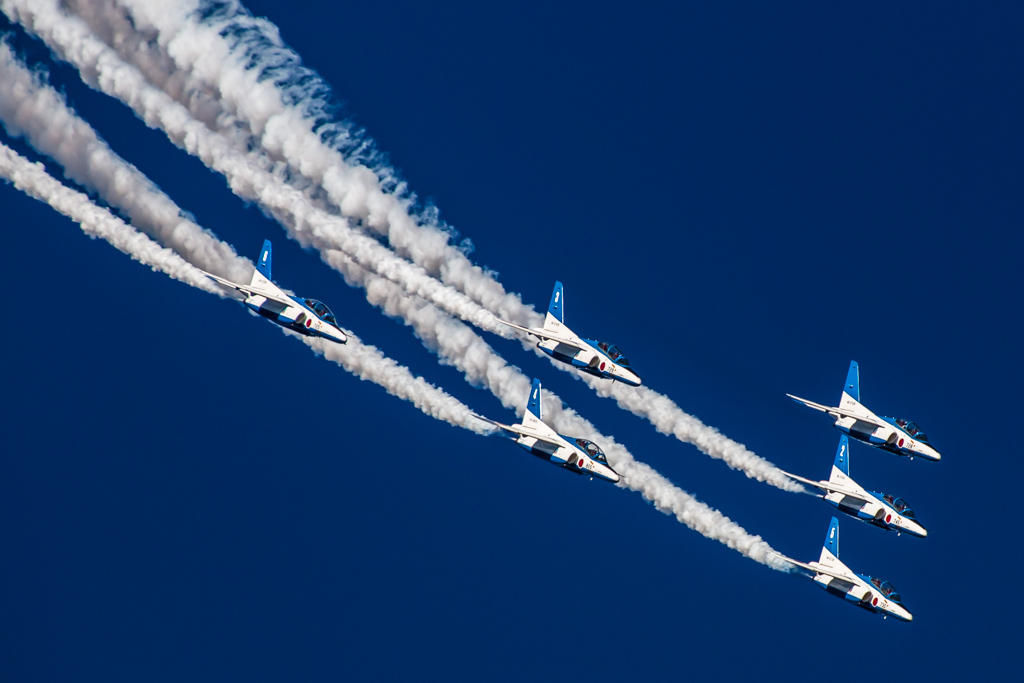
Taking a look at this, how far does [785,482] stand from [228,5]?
34.9 metres

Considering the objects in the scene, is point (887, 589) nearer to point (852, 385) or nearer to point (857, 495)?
point (857, 495)

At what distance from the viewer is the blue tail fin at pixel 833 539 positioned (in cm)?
6981

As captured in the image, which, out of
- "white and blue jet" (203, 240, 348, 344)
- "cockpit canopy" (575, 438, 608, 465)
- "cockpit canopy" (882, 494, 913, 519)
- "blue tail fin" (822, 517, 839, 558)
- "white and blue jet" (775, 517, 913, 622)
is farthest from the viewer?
"cockpit canopy" (882, 494, 913, 519)

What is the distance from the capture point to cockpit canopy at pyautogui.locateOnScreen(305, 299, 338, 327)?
199 ft

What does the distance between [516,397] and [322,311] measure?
417 inches

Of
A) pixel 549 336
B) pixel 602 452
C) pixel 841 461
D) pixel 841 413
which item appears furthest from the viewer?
pixel 841 461

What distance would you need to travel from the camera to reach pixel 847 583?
69500mm

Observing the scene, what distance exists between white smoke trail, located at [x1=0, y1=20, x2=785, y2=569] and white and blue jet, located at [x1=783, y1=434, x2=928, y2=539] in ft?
14.3

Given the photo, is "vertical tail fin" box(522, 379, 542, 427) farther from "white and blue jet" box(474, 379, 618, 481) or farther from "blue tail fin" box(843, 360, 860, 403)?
"blue tail fin" box(843, 360, 860, 403)

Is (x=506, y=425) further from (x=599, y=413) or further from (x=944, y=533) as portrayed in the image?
(x=944, y=533)

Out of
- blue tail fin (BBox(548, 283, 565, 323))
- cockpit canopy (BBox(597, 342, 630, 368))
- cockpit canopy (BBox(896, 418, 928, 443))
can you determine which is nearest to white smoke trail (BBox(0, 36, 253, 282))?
blue tail fin (BBox(548, 283, 565, 323))

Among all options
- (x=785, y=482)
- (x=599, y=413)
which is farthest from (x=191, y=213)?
(x=785, y=482)

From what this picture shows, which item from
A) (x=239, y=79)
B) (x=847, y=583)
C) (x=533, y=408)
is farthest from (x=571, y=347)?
(x=847, y=583)

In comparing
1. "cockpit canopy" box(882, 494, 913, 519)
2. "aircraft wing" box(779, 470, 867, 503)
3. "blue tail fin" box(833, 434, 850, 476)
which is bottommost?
"aircraft wing" box(779, 470, 867, 503)
